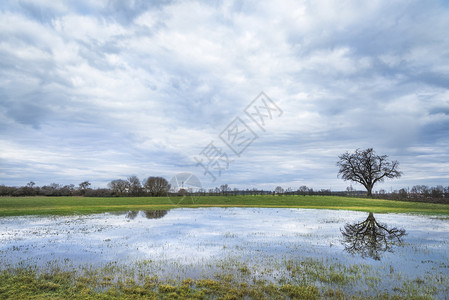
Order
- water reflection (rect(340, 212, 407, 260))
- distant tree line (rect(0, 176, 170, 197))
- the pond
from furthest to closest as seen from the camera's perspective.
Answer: distant tree line (rect(0, 176, 170, 197)) < water reflection (rect(340, 212, 407, 260)) < the pond

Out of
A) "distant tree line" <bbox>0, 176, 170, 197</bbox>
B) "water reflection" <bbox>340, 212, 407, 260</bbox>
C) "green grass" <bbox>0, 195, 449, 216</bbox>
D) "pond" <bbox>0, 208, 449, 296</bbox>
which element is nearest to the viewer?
"pond" <bbox>0, 208, 449, 296</bbox>

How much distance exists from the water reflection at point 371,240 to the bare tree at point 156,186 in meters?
85.8

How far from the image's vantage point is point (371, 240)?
63.3 ft

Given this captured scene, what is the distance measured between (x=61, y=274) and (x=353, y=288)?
11996 millimetres

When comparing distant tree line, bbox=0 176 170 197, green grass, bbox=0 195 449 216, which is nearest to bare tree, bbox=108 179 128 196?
distant tree line, bbox=0 176 170 197

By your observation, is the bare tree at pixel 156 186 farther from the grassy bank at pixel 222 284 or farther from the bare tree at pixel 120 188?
the grassy bank at pixel 222 284

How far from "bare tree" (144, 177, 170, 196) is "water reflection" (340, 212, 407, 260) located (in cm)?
8579

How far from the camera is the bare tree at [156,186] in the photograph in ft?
332

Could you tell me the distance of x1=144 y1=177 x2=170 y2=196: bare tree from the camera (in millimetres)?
101338

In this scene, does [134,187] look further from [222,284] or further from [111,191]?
[222,284]

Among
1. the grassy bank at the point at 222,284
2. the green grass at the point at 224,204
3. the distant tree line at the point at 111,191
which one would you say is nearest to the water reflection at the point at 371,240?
the grassy bank at the point at 222,284

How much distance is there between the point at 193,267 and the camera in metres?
12.3

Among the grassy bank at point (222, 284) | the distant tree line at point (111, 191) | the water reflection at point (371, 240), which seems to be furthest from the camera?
the distant tree line at point (111, 191)

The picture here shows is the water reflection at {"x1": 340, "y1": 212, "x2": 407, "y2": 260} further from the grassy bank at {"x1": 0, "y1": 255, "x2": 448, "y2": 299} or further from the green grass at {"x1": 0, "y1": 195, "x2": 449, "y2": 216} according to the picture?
the green grass at {"x1": 0, "y1": 195, "x2": 449, "y2": 216}
